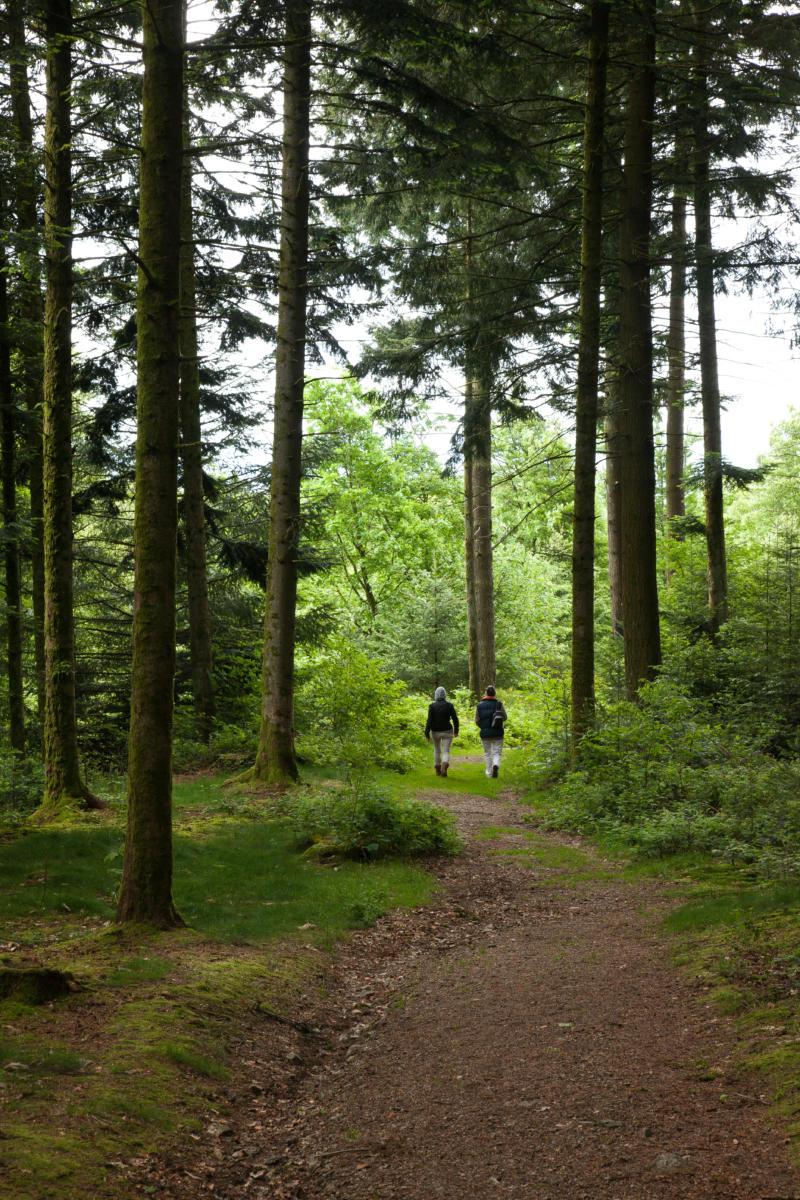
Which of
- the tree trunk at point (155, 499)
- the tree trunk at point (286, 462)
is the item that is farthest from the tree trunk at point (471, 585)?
the tree trunk at point (155, 499)

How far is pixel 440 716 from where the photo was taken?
16.8 meters

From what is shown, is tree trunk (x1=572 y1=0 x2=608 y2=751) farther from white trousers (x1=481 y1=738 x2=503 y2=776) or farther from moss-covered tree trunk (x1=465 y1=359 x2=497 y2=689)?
moss-covered tree trunk (x1=465 y1=359 x2=497 y2=689)

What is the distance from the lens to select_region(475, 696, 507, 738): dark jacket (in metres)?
16.9

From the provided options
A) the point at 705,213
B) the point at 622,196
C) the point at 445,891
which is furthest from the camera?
the point at 705,213

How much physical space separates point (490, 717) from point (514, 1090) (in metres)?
12.4

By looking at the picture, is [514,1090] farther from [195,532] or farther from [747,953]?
[195,532]

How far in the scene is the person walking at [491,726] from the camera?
16922 mm

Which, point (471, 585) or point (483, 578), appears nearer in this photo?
point (483, 578)

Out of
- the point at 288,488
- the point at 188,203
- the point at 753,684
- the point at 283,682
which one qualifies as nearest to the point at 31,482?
the point at 288,488

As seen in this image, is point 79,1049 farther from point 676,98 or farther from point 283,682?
point 676,98

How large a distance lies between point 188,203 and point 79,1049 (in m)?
16.1

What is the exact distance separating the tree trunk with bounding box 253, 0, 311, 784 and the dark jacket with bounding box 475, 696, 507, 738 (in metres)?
4.49

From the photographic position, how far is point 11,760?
11664mm

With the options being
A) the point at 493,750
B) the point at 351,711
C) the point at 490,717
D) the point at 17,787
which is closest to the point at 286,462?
the point at 351,711
